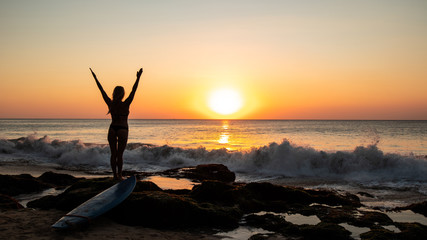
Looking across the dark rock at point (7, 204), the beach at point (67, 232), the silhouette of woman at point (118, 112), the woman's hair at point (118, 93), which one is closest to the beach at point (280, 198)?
the beach at point (67, 232)

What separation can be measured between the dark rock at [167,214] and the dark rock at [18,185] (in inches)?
207

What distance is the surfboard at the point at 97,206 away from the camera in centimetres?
587

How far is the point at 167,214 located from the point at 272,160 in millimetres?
12782

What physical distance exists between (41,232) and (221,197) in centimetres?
451

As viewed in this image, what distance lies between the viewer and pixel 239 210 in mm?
7707

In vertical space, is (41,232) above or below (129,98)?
below

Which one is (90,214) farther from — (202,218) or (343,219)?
(343,219)

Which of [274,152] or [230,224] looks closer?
[230,224]

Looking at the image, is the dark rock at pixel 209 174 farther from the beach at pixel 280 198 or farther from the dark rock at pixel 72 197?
the dark rock at pixel 72 197

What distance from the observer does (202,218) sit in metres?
6.94

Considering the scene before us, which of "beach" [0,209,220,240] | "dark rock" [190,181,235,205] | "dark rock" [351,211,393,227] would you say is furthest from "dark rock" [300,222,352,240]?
"dark rock" [190,181,235,205]

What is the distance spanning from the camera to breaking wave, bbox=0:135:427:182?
51.4 ft

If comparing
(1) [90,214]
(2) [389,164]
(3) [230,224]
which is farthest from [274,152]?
(1) [90,214]

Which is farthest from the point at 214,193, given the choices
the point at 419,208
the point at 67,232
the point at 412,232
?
the point at 419,208
